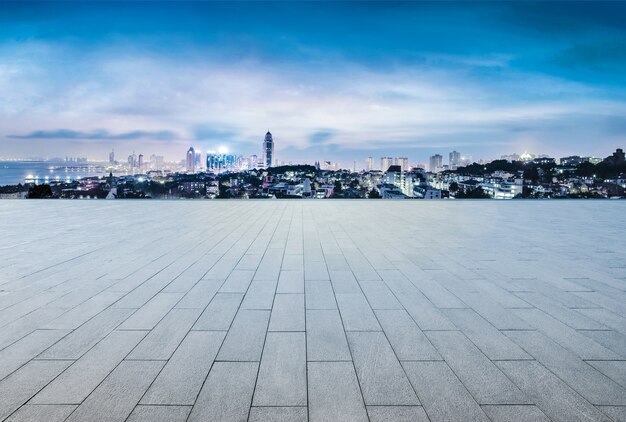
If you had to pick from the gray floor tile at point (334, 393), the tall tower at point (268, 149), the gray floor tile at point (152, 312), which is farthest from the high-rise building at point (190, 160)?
the gray floor tile at point (334, 393)

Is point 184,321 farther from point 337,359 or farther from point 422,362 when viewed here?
point 422,362

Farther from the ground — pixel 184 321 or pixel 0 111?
pixel 0 111

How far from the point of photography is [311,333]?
2732mm

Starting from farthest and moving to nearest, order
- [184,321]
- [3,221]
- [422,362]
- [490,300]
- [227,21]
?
[227,21] < [3,221] < [490,300] < [184,321] < [422,362]

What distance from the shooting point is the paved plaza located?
186 centimetres

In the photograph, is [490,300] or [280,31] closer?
[490,300]

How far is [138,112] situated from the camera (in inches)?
1351

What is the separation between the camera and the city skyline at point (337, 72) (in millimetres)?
21031

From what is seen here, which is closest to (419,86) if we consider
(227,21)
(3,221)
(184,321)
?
(227,21)

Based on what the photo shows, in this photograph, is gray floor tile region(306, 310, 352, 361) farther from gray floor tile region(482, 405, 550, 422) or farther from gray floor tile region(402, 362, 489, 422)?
gray floor tile region(482, 405, 550, 422)

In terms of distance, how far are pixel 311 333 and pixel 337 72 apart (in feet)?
86.5

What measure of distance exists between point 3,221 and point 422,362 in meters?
11.4

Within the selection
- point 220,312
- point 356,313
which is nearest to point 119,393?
point 220,312

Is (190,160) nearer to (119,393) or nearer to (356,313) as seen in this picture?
(356,313)
